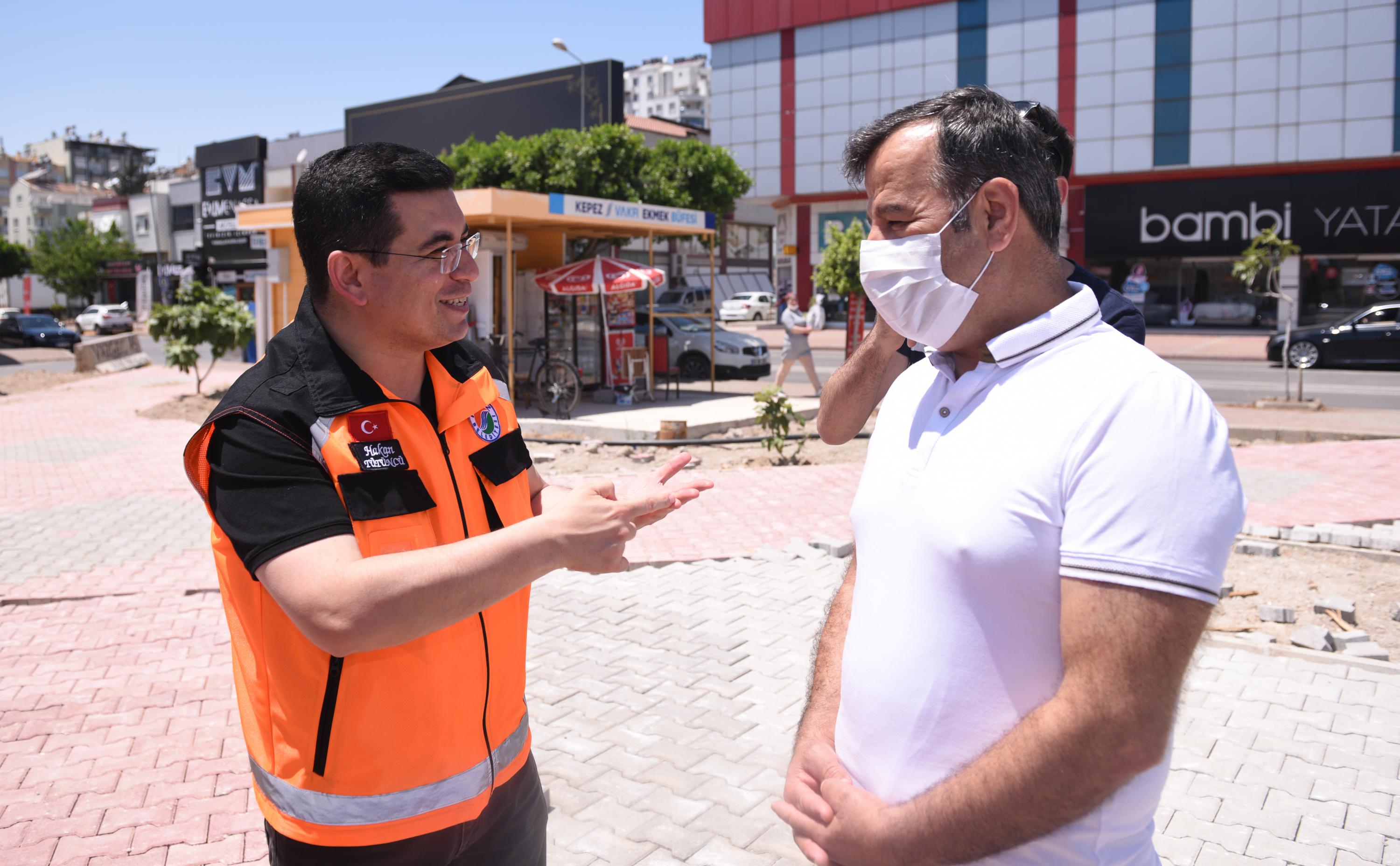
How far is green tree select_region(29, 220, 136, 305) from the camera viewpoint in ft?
221

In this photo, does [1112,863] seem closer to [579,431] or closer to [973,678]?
[973,678]

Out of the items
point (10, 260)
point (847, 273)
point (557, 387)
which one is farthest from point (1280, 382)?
point (10, 260)

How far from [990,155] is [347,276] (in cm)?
122

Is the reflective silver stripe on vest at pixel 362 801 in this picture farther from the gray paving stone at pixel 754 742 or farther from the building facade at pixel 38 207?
the building facade at pixel 38 207

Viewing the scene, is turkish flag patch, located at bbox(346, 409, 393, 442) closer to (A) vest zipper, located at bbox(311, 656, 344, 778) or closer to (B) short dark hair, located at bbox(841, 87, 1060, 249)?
(A) vest zipper, located at bbox(311, 656, 344, 778)

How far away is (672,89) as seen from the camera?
130m

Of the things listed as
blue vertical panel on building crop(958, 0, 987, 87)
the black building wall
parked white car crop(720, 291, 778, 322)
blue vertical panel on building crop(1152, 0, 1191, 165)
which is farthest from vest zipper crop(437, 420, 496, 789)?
parked white car crop(720, 291, 778, 322)

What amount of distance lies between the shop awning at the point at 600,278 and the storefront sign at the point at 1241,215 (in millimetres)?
29141

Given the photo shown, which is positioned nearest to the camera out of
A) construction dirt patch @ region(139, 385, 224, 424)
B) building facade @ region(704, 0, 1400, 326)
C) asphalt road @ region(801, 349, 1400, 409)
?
construction dirt patch @ region(139, 385, 224, 424)

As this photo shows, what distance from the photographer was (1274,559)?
274 inches

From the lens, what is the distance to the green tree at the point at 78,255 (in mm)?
67438

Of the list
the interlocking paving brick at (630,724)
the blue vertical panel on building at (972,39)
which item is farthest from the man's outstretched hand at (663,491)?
the blue vertical panel on building at (972,39)

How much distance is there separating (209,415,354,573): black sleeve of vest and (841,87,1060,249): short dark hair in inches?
46.5

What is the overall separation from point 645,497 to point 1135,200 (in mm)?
42883
